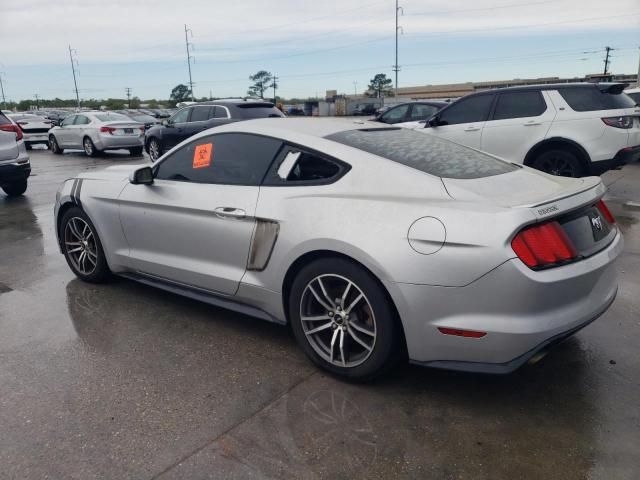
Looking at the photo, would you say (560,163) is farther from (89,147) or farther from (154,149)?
(89,147)

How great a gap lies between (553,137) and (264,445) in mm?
6972

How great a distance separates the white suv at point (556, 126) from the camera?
763 centimetres

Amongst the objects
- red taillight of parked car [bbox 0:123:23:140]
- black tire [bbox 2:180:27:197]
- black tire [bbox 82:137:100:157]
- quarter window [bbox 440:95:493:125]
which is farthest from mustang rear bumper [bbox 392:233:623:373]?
black tire [bbox 82:137:100:157]

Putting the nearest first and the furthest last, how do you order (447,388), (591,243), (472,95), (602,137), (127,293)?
(591,243) < (447,388) < (127,293) < (602,137) < (472,95)

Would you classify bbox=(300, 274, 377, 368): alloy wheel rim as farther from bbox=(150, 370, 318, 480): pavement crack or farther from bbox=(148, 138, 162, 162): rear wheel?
bbox=(148, 138, 162, 162): rear wheel

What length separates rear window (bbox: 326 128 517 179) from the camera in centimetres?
315

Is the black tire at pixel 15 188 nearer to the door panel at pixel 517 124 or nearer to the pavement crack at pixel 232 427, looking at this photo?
the door panel at pixel 517 124

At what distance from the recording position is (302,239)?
3109 millimetres

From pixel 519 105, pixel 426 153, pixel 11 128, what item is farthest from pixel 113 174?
pixel 519 105

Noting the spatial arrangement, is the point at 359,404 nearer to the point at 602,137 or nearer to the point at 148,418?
the point at 148,418

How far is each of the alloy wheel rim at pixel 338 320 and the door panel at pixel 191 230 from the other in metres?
0.58

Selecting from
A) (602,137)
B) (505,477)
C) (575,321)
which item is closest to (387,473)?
(505,477)

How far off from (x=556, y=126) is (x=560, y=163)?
0.56m

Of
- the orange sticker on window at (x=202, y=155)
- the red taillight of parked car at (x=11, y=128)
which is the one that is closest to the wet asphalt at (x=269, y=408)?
the orange sticker on window at (x=202, y=155)
